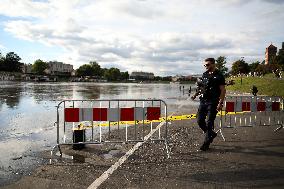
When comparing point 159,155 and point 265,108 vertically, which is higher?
point 265,108

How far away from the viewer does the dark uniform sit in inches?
339

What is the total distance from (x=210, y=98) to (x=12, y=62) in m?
182

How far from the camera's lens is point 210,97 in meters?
8.66

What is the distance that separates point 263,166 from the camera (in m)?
7.16

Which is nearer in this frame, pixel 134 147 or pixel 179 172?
pixel 179 172

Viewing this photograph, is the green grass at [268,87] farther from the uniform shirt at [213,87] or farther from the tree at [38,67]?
the tree at [38,67]

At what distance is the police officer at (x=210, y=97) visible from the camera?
859cm

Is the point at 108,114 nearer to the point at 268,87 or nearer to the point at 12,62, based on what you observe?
the point at 268,87

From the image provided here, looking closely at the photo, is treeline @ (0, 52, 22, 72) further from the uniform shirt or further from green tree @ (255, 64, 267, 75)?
the uniform shirt

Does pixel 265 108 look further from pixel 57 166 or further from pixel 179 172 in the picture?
pixel 57 166

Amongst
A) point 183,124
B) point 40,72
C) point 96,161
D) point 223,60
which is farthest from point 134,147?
point 40,72

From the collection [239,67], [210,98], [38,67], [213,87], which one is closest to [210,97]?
[210,98]

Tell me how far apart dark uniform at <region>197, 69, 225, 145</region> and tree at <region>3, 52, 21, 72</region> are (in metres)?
177

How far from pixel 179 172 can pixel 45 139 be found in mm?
4851
